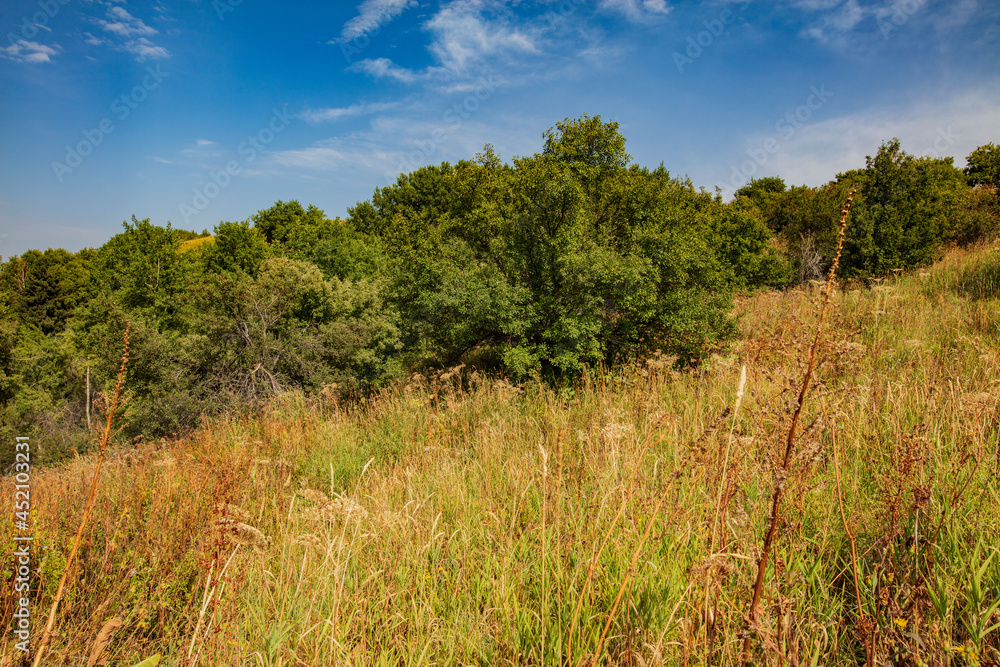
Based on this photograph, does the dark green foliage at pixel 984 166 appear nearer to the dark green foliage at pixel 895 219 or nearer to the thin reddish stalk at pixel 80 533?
the dark green foliage at pixel 895 219

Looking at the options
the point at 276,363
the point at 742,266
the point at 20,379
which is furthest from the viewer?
the point at 20,379

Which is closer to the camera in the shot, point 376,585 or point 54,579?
point 376,585

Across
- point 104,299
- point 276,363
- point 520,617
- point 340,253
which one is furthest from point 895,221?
point 104,299

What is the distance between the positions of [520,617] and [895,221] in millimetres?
15249

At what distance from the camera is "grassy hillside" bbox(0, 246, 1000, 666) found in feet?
4.50

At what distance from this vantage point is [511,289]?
7832 mm

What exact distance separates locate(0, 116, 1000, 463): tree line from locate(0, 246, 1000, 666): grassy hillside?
3.69m

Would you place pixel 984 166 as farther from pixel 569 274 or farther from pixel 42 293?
pixel 42 293

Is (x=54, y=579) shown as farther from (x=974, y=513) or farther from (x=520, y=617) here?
(x=974, y=513)

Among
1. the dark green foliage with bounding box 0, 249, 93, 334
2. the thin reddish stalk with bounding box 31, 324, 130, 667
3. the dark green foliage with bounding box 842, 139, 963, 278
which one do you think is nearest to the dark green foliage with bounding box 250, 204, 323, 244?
the dark green foliage with bounding box 0, 249, 93, 334

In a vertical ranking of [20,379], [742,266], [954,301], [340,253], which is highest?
[340,253]

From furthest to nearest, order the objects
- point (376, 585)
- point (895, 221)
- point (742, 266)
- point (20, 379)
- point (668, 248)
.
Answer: point (20, 379)
point (742, 266)
point (895, 221)
point (668, 248)
point (376, 585)

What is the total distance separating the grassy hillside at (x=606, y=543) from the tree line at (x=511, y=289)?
369 cm

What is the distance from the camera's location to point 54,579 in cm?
253
